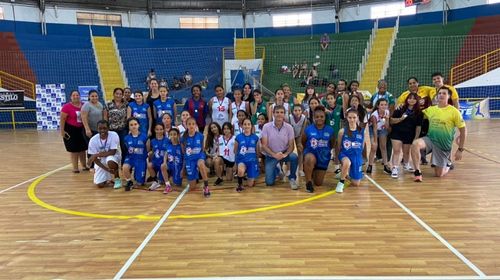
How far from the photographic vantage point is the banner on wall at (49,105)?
1429cm

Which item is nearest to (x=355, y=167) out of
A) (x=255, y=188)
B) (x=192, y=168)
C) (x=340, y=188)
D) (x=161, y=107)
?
(x=340, y=188)

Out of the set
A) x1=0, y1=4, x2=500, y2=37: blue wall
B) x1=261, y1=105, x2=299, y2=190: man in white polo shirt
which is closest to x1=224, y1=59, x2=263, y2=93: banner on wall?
x1=0, y1=4, x2=500, y2=37: blue wall

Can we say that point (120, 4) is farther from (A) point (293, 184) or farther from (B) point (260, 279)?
(B) point (260, 279)

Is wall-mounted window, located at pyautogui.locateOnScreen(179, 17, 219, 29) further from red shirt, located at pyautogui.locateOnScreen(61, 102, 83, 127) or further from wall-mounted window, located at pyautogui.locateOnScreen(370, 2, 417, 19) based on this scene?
red shirt, located at pyautogui.locateOnScreen(61, 102, 83, 127)

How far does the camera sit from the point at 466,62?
15406 mm

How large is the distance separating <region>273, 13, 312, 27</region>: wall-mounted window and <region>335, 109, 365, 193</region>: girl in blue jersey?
57.2ft

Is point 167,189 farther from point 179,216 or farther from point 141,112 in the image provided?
point 141,112

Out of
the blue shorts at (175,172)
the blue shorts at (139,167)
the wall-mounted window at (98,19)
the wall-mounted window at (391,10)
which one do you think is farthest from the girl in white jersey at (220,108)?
the wall-mounted window at (98,19)

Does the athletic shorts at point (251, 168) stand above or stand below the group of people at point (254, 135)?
below

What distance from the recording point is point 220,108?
6148 millimetres

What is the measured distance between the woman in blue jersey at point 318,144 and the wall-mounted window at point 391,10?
55.1 feet

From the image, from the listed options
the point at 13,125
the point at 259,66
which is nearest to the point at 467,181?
the point at 259,66

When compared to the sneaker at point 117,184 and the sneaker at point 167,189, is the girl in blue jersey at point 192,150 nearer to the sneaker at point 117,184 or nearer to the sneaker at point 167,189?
the sneaker at point 167,189

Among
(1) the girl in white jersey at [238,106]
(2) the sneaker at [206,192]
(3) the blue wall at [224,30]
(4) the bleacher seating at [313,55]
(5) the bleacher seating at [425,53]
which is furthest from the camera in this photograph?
(4) the bleacher seating at [313,55]
